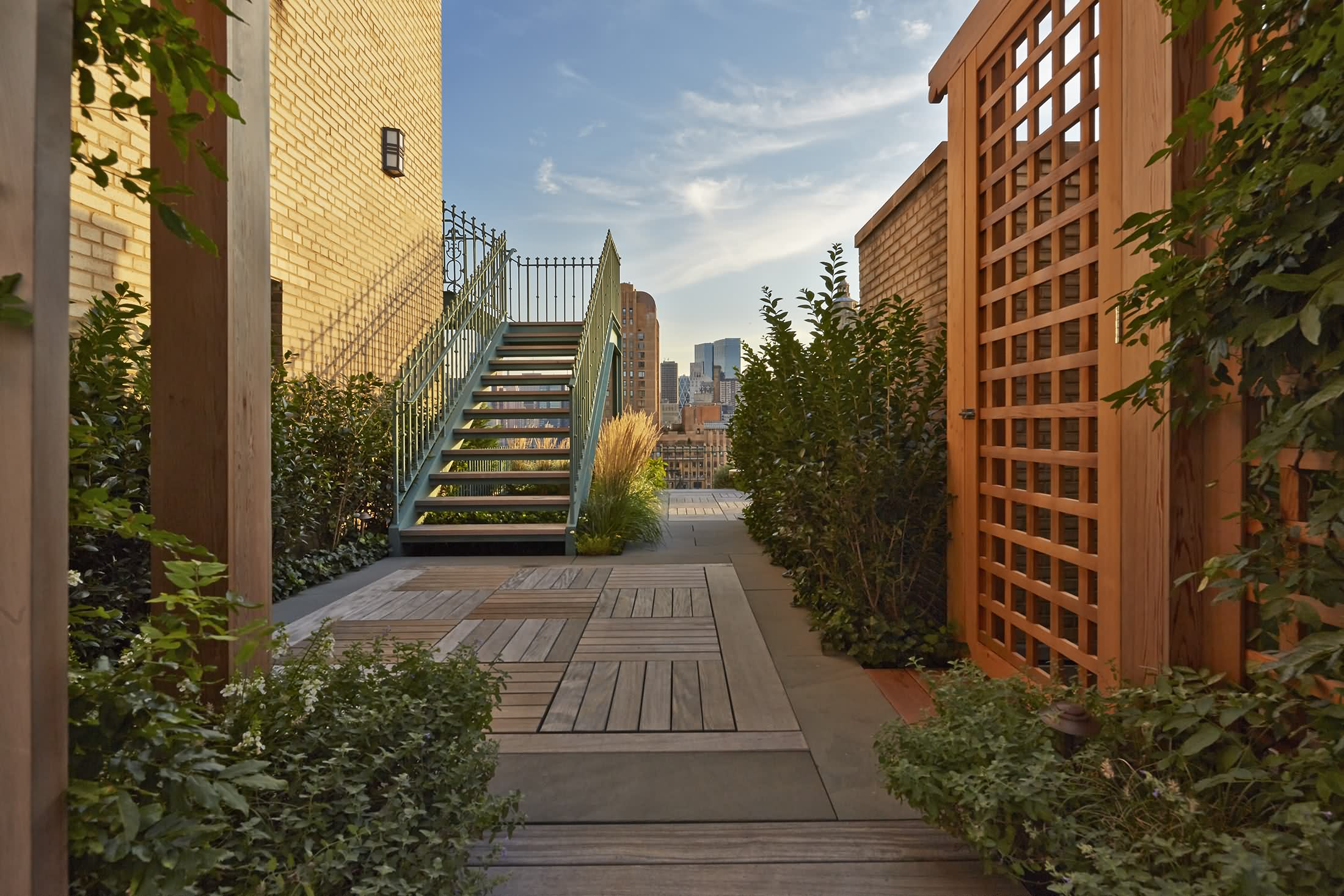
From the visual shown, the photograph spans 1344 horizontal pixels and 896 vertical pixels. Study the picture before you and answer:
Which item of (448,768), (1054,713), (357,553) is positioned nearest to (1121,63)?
(1054,713)

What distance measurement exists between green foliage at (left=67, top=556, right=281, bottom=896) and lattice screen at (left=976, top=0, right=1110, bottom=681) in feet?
6.11

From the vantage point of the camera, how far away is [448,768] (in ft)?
4.41

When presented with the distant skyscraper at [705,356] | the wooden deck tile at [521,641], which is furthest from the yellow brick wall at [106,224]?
the distant skyscraper at [705,356]

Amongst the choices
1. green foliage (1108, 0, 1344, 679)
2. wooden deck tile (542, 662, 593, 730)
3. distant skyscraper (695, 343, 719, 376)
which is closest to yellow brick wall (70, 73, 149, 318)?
wooden deck tile (542, 662, 593, 730)

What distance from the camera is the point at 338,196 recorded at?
5.83 metres

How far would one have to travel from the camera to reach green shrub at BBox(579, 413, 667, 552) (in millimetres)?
5426

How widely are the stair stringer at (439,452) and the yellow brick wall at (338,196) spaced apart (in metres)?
0.78

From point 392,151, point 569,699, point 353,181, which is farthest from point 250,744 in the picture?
point 392,151

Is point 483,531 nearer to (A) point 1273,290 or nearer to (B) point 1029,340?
(B) point 1029,340

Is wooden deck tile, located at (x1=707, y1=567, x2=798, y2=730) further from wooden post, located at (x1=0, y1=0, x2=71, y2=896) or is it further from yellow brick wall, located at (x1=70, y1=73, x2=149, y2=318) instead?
yellow brick wall, located at (x1=70, y1=73, x2=149, y2=318)

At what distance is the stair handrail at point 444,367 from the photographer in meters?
5.40

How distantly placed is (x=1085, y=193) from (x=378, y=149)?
6.58 m

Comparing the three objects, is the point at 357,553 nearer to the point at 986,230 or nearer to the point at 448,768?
the point at 448,768

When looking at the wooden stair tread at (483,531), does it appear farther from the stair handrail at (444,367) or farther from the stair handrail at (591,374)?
the stair handrail at (444,367)
